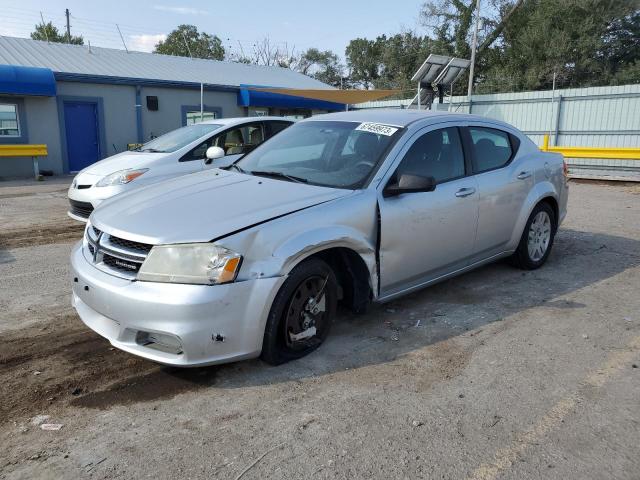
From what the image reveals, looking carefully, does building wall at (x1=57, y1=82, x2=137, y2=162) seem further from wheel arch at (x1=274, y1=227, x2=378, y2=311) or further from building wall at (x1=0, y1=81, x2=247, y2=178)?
wheel arch at (x1=274, y1=227, x2=378, y2=311)

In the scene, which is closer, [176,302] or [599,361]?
[176,302]

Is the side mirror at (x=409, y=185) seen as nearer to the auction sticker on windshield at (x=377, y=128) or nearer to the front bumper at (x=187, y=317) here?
the auction sticker on windshield at (x=377, y=128)

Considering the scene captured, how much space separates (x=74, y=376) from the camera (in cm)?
342

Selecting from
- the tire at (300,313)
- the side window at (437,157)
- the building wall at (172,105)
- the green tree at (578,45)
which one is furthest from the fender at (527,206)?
the green tree at (578,45)

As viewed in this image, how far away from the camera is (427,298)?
4906 millimetres

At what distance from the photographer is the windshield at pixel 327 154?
4062 mm

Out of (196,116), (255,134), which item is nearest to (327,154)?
(255,134)

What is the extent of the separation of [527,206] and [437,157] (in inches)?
55.9

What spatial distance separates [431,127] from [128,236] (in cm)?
262

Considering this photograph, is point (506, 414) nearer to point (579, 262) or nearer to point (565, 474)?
point (565, 474)

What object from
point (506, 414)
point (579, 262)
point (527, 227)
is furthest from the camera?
point (579, 262)

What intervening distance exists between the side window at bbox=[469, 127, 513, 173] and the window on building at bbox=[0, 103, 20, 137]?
51.7ft

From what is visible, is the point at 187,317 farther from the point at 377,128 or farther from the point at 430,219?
the point at 377,128

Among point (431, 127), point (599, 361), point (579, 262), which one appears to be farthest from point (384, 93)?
point (599, 361)
